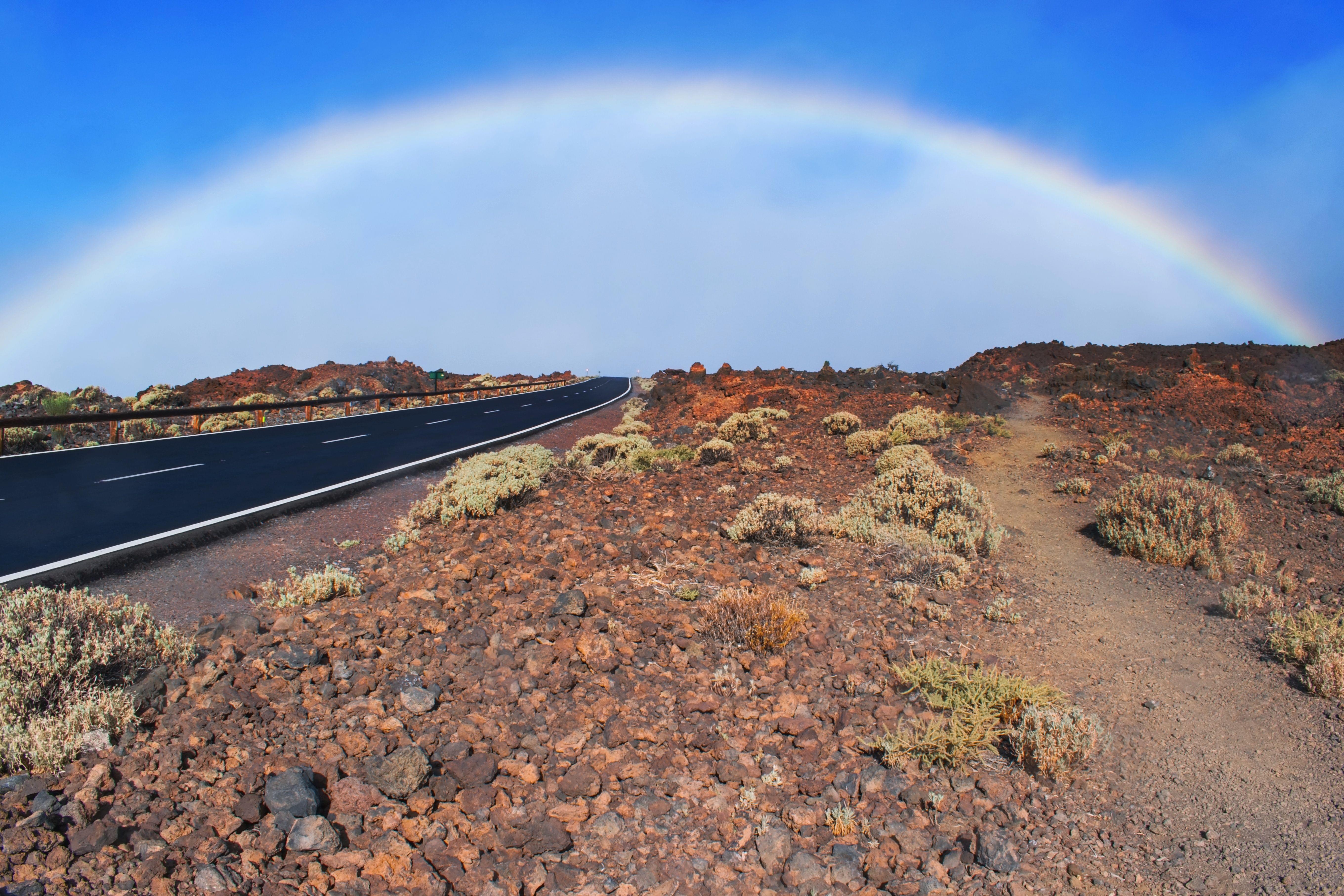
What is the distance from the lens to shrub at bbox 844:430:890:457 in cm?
1471

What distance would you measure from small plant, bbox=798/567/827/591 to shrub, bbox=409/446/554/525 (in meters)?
3.91

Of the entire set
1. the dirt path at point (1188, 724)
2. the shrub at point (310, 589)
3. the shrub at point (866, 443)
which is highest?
the shrub at point (866, 443)

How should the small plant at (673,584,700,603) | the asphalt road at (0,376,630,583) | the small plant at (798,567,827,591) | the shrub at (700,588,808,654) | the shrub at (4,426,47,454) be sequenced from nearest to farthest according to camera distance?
1. the shrub at (700,588,808,654)
2. the small plant at (673,584,700,603)
3. the small plant at (798,567,827,591)
4. the asphalt road at (0,376,630,583)
5. the shrub at (4,426,47,454)

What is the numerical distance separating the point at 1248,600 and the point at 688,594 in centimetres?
607

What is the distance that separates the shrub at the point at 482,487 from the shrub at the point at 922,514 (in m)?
4.16

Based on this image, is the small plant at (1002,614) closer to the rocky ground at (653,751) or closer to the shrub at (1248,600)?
the rocky ground at (653,751)

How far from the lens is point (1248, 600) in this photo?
7512 millimetres

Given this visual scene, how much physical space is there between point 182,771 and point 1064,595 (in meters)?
8.22

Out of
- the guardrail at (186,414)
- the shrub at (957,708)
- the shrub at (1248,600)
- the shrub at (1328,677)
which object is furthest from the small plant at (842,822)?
the guardrail at (186,414)

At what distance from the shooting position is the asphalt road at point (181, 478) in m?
7.94

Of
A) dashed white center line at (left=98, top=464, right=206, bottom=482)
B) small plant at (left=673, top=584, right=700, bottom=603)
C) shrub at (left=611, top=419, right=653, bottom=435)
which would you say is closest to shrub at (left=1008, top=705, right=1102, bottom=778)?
small plant at (left=673, top=584, right=700, bottom=603)

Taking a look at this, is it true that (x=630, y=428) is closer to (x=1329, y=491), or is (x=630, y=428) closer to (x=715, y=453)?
(x=715, y=453)

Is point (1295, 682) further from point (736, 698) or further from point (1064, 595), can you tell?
point (736, 698)

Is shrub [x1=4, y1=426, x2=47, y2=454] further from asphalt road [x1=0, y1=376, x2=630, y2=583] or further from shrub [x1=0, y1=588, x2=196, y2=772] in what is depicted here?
shrub [x1=0, y1=588, x2=196, y2=772]
